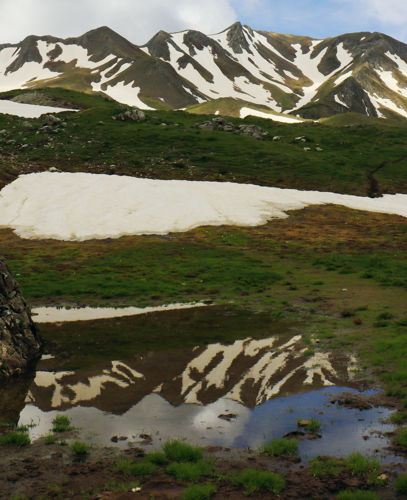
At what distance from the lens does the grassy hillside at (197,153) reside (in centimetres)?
9269

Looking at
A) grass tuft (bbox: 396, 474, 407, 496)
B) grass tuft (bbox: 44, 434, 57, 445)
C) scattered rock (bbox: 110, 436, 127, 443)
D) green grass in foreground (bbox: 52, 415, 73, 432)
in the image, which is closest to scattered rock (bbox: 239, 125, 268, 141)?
green grass in foreground (bbox: 52, 415, 73, 432)

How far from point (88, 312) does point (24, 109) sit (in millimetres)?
130258

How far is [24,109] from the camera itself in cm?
14088

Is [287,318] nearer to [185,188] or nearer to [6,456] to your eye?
[6,456]

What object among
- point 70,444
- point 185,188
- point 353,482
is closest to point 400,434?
point 353,482

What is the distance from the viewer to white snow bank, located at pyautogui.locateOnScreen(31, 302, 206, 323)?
90.0ft

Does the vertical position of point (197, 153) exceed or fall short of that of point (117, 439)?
it exceeds it

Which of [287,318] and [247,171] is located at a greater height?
[247,171]

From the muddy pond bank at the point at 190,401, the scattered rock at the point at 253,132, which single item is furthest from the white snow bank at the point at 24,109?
the muddy pond bank at the point at 190,401

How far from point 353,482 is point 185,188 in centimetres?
6517

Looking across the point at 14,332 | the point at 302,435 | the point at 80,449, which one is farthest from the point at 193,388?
the point at 14,332

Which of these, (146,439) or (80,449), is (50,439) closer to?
(80,449)

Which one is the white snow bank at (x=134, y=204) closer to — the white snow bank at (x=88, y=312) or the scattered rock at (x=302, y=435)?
the white snow bank at (x=88, y=312)

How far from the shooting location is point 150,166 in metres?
96.2
